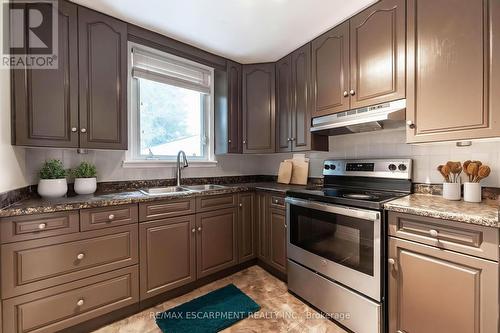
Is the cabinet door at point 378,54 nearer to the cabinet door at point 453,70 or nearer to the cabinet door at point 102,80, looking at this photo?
the cabinet door at point 453,70

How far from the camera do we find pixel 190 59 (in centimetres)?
231

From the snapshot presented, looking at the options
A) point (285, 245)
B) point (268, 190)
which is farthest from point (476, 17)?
point (285, 245)

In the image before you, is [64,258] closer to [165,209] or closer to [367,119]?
[165,209]

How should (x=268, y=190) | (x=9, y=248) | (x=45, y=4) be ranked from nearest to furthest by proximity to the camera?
(x=9, y=248) → (x=45, y=4) → (x=268, y=190)

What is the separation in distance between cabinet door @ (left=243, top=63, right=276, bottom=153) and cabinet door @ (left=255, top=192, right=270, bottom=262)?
0.56 m

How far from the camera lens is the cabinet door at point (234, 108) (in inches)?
100

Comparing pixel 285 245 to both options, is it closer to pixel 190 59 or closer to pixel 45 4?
pixel 190 59

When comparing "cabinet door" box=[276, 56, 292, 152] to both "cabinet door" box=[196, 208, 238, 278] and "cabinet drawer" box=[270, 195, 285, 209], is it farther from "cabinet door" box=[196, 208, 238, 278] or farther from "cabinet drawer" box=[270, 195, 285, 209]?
"cabinet door" box=[196, 208, 238, 278]

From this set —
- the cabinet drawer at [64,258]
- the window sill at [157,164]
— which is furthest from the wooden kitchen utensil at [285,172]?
the cabinet drawer at [64,258]

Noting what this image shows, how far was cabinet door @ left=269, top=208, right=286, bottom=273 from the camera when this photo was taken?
2.12 meters

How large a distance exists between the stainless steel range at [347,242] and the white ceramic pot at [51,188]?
69.6 inches

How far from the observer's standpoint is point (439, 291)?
1152 mm

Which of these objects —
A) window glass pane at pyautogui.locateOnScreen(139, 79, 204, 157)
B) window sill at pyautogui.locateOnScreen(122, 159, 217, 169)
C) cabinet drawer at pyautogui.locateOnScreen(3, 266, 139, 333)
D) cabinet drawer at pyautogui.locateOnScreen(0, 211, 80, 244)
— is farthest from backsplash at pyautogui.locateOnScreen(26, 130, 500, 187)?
cabinet drawer at pyautogui.locateOnScreen(3, 266, 139, 333)

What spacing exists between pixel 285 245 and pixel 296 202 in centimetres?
49
